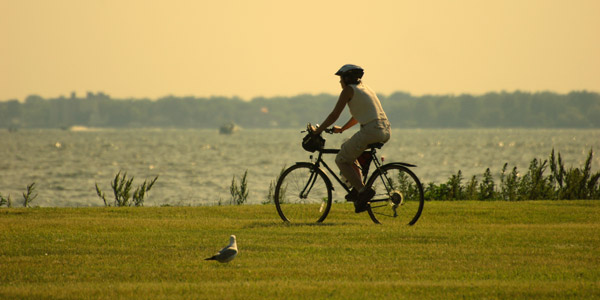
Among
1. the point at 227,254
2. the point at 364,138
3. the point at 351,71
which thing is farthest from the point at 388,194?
the point at 227,254

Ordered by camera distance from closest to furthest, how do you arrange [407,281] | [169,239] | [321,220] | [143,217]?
1. [407,281]
2. [169,239]
3. [321,220]
4. [143,217]

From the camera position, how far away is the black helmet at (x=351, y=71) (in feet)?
37.2

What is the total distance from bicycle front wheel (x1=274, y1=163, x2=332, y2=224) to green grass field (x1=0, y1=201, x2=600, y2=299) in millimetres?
274

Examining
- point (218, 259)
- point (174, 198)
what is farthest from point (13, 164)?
point (218, 259)

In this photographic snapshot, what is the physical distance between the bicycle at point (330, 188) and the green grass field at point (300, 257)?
33 centimetres

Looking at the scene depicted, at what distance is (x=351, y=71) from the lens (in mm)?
11359

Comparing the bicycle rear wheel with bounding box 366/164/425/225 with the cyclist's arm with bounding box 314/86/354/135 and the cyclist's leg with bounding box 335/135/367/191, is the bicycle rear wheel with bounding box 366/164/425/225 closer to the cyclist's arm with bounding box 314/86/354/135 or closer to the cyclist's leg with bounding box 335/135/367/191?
the cyclist's leg with bounding box 335/135/367/191

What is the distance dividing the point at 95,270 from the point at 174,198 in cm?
3340

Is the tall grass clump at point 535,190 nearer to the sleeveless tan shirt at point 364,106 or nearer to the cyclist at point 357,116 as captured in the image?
the cyclist at point 357,116

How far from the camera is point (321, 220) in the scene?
1213 cm

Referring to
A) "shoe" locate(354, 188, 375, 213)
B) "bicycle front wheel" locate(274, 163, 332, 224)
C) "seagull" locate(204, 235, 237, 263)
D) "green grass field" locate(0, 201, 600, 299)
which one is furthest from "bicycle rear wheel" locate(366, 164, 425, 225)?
"seagull" locate(204, 235, 237, 263)

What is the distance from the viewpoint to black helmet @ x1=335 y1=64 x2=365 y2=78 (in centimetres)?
1134

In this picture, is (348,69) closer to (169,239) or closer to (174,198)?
(169,239)

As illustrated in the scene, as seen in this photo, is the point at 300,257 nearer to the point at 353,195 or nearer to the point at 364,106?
the point at 353,195
